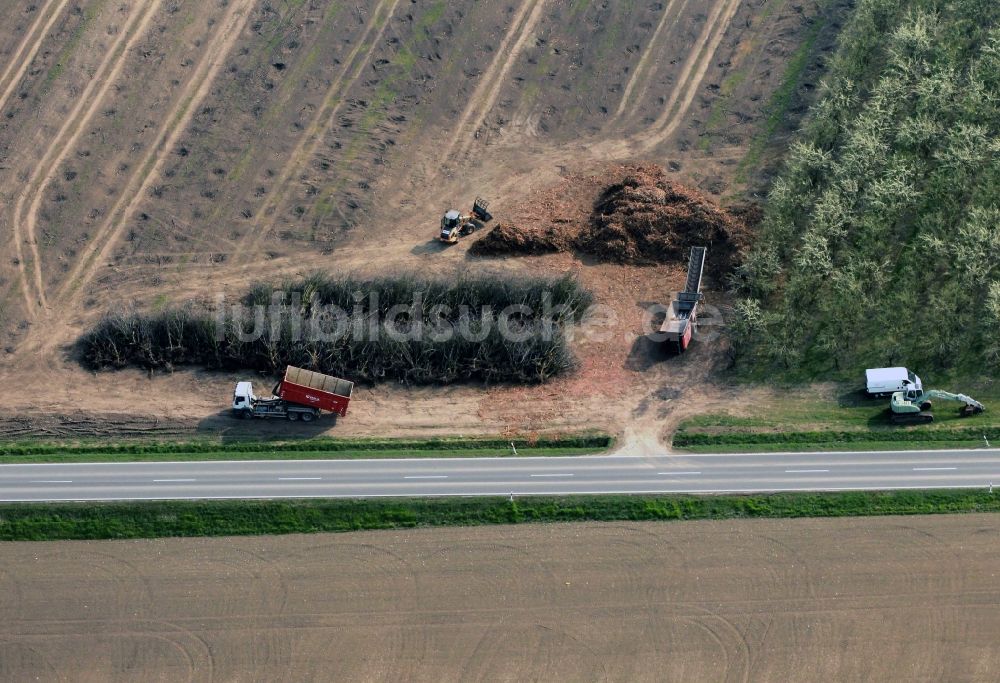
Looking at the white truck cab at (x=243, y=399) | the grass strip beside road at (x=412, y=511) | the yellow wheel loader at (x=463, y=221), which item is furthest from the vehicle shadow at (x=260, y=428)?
the yellow wheel loader at (x=463, y=221)

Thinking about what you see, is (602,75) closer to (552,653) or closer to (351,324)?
(351,324)

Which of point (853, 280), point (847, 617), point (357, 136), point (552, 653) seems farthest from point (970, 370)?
point (357, 136)

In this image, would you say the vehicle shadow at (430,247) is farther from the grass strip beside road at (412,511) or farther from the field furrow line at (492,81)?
the grass strip beside road at (412,511)

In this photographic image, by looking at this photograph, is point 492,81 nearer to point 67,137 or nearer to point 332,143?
point 332,143

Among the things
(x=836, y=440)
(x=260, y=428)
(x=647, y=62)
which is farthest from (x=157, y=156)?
(x=836, y=440)

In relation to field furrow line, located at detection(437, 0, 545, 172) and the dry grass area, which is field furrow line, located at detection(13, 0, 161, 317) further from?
field furrow line, located at detection(437, 0, 545, 172)

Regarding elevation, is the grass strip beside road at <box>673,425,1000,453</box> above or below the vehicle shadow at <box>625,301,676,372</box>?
below

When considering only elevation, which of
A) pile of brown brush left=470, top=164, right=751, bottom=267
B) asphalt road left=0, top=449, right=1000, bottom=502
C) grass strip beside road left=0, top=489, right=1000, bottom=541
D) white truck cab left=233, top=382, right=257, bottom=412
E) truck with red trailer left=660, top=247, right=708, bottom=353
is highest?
pile of brown brush left=470, top=164, right=751, bottom=267

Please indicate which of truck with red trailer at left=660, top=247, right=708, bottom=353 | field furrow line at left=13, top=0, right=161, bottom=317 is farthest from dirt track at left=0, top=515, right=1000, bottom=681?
field furrow line at left=13, top=0, right=161, bottom=317
